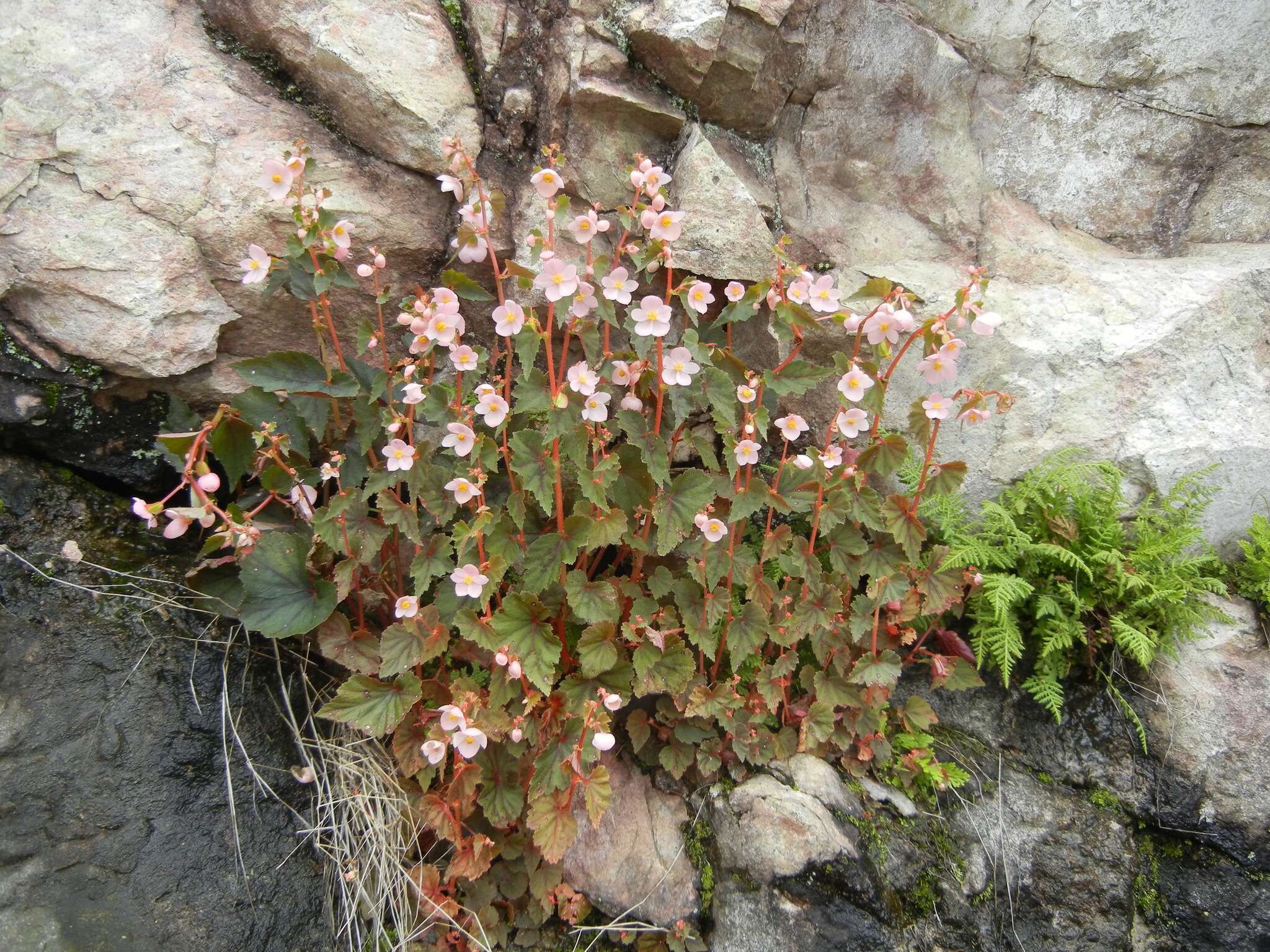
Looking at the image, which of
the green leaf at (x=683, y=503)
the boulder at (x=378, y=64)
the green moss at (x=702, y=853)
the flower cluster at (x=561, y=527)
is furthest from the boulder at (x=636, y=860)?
the boulder at (x=378, y=64)

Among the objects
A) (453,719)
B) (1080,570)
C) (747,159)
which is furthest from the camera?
(747,159)

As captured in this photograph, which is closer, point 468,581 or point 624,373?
point 468,581

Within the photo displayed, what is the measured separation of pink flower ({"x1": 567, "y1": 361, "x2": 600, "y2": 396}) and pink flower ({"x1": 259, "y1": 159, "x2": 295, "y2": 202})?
960 millimetres

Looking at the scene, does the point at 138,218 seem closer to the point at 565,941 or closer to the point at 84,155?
the point at 84,155

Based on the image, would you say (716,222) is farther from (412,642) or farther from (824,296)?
(412,642)

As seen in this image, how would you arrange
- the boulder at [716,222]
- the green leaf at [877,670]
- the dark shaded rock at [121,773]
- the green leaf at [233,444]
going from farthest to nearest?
1. the boulder at [716,222]
2. the green leaf at [877,670]
3. the green leaf at [233,444]
4. the dark shaded rock at [121,773]

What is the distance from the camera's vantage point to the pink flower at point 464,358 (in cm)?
214

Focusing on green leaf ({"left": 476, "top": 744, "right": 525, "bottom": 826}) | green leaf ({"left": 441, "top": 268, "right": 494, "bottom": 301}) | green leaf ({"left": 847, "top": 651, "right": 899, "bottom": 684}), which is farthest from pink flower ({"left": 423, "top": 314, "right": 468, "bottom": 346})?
green leaf ({"left": 847, "top": 651, "right": 899, "bottom": 684})

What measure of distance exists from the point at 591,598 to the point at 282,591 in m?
0.92

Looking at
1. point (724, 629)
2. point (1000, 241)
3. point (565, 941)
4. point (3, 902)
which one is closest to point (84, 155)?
point (3, 902)

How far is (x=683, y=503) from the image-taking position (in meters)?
2.22

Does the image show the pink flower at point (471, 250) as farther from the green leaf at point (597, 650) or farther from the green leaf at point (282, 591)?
the green leaf at point (597, 650)

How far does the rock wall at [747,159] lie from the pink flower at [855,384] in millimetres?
733

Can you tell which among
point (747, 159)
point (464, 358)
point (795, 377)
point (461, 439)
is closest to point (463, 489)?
point (461, 439)
